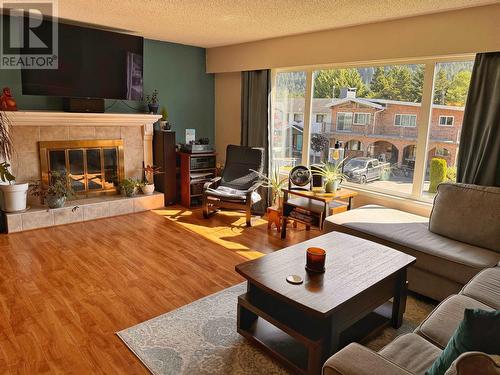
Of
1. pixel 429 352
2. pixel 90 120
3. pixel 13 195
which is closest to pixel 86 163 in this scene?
pixel 90 120

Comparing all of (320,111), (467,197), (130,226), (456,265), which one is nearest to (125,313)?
(130,226)

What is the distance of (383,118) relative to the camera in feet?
13.5

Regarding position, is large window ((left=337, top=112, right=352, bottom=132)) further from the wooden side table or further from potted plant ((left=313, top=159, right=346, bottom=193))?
the wooden side table

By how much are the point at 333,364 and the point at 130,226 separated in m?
3.52

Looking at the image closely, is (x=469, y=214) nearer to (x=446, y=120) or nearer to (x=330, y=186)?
(x=446, y=120)

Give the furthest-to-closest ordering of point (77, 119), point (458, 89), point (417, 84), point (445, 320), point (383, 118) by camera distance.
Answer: point (77, 119) < point (383, 118) < point (417, 84) < point (458, 89) < point (445, 320)

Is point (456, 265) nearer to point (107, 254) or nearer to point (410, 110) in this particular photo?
point (410, 110)

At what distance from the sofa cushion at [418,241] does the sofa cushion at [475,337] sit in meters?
1.47

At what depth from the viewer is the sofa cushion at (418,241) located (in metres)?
2.54

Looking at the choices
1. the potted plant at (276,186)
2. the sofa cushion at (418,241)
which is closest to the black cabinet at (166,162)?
the potted plant at (276,186)

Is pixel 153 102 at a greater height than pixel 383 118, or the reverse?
pixel 153 102

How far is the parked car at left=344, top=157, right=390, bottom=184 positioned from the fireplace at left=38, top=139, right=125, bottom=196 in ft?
9.93

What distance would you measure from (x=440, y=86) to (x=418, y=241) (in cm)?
170

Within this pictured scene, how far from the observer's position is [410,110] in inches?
153
